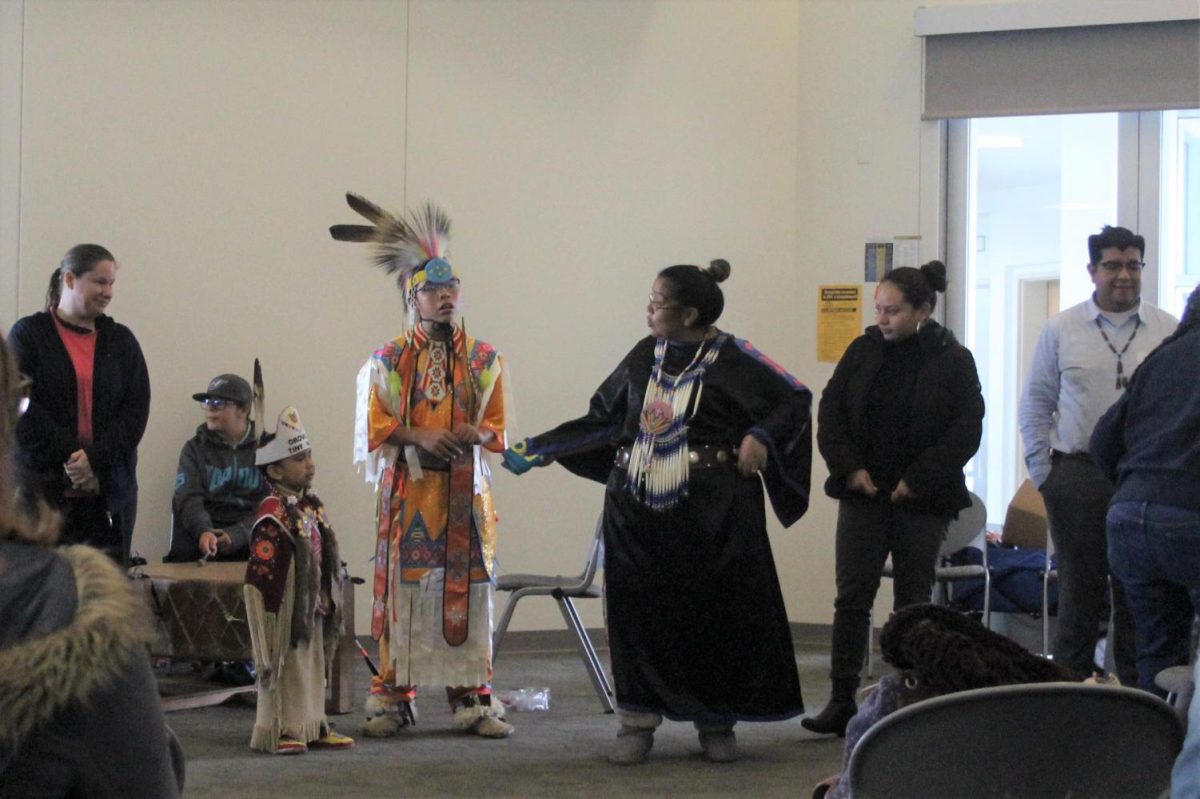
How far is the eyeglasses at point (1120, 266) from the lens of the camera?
14.5ft

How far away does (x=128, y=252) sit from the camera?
19.1 ft

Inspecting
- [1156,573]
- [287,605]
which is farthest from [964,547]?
[287,605]

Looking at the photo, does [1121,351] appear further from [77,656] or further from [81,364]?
[77,656]

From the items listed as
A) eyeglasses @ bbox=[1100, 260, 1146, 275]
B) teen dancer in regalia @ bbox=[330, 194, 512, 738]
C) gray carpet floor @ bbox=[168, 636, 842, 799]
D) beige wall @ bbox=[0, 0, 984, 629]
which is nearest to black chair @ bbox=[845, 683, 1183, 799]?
gray carpet floor @ bbox=[168, 636, 842, 799]

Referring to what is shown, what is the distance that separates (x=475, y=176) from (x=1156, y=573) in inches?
151

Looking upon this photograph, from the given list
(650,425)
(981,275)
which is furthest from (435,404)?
(981,275)

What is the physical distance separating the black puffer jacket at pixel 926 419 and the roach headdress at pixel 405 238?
1.28m

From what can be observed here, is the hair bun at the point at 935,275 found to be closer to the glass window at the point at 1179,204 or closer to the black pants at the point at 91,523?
the glass window at the point at 1179,204

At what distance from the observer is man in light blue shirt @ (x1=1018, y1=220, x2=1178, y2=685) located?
4.25 meters

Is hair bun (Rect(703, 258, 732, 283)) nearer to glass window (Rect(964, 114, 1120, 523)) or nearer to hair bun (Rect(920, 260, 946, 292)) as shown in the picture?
hair bun (Rect(920, 260, 946, 292))

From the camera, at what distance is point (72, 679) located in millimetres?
1226

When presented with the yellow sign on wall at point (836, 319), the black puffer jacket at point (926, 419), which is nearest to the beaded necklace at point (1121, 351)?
the black puffer jacket at point (926, 419)

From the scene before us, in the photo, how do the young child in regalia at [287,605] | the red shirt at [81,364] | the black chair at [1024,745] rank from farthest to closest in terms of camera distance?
1. the red shirt at [81,364]
2. the young child in regalia at [287,605]
3. the black chair at [1024,745]

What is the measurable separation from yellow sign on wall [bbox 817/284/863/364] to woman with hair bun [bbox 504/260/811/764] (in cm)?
249
